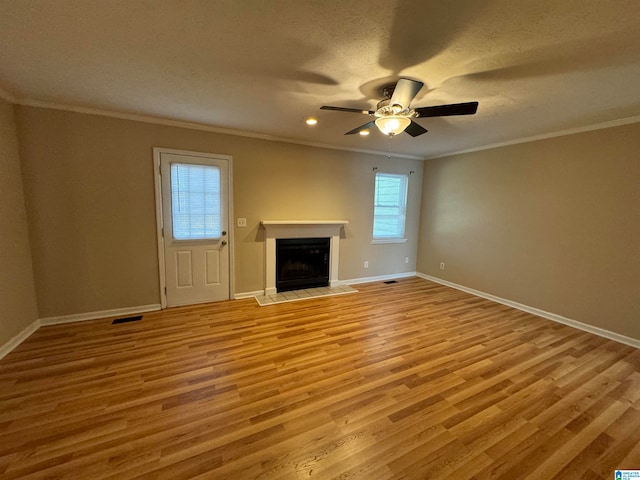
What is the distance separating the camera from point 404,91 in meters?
1.99

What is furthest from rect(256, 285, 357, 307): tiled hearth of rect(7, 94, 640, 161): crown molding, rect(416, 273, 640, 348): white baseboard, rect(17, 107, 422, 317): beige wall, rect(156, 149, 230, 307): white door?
rect(7, 94, 640, 161): crown molding

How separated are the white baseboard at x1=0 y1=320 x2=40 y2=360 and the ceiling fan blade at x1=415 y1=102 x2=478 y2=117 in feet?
14.3

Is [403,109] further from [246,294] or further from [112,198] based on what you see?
[112,198]

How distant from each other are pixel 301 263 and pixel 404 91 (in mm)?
3181

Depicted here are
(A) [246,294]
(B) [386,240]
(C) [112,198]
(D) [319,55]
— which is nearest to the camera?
(D) [319,55]

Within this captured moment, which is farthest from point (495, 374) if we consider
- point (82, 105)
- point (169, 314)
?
point (82, 105)

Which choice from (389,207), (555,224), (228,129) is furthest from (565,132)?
(228,129)

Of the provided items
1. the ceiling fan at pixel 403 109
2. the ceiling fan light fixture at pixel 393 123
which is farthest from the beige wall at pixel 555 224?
the ceiling fan light fixture at pixel 393 123

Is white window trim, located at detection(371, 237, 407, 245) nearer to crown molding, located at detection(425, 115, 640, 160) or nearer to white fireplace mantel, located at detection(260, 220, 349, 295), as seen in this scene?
white fireplace mantel, located at detection(260, 220, 349, 295)

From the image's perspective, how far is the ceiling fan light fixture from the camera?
2214 millimetres

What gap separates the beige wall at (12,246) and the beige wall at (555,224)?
20.0 ft

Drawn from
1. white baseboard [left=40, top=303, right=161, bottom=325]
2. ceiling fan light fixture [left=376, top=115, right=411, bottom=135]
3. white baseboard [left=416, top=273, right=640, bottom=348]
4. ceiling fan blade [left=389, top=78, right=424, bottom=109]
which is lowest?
white baseboard [left=40, top=303, right=161, bottom=325]

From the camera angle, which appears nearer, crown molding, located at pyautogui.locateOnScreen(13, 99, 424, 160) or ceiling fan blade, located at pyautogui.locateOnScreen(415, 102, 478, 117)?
ceiling fan blade, located at pyautogui.locateOnScreen(415, 102, 478, 117)

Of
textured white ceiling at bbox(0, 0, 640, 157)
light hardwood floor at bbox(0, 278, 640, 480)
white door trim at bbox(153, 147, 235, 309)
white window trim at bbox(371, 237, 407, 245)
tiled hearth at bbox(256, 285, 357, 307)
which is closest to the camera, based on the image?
textured white ceiling at bbox(0, 0, 640, 157)
